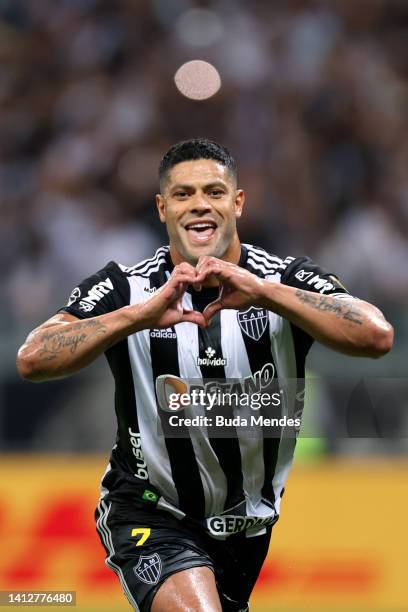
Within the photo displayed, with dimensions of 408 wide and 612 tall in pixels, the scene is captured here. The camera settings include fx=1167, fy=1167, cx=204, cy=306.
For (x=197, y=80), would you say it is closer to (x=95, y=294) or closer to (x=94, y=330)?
(x=95, y=294)

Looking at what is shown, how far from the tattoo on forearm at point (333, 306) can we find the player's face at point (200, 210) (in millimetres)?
533

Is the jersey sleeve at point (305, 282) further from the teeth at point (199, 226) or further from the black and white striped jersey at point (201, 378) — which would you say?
the teeth at point (199, 226)

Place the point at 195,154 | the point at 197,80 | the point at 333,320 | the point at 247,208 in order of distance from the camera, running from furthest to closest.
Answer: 1. the point at 197,80
2. the point at 247,208
3. the point at 195,154
4. the point at 333,320

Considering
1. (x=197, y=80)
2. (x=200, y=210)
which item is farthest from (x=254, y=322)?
(x=197, y=80)

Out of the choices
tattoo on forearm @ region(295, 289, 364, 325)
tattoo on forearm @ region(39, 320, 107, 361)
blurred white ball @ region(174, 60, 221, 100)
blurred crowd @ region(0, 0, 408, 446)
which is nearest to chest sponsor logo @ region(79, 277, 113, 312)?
tattoo on forearm @ region(39, 320, 107, 361)

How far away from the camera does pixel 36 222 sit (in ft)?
36.7

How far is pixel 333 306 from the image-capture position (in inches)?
175

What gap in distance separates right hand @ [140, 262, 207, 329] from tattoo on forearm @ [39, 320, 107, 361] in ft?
0.67

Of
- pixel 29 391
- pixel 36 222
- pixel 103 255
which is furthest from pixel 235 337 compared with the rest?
pixel 36 222

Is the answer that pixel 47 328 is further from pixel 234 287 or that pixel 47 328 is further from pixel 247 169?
pixel 247 169

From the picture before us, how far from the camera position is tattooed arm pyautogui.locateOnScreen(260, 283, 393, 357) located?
4367 millimetres

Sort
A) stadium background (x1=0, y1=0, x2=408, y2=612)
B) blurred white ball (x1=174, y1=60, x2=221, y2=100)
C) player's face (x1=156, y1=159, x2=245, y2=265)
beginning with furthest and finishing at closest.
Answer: blurred white ball (x1=174, y1=60, x2=221, y2=100), stadium background (x1=0, y1=0, x2=408, y2=612), player's face (x1=156, y1=159, x2=245, y2=265)

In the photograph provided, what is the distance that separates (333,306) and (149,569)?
132 cm

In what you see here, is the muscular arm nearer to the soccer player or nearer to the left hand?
the soccer player
